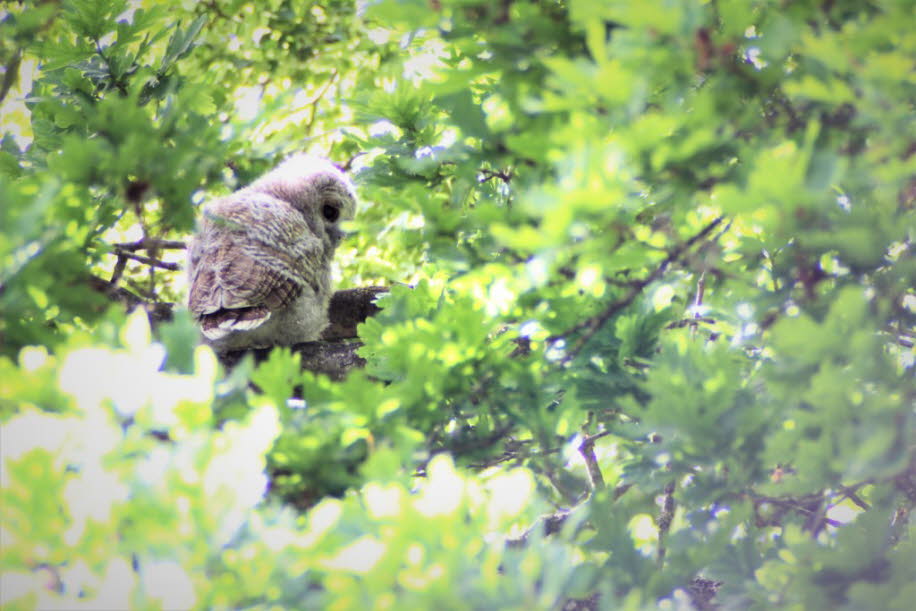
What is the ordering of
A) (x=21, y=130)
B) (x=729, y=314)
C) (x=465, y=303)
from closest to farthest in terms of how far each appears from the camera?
(x=465, y=303) → (x=729, y=314) → (x=21, y=130)

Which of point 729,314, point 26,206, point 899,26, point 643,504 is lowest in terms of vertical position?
point 643,504

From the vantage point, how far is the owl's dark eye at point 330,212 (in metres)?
3.73

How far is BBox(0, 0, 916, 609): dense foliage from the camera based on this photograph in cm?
93

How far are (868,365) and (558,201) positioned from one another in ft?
1.69

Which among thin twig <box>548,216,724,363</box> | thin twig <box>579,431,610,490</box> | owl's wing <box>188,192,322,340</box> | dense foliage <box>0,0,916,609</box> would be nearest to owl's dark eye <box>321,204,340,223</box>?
owl's wing <box>188,192,322,340</box>

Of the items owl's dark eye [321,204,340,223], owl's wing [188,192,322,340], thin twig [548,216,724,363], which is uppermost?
thin twig [548,216,724,363]

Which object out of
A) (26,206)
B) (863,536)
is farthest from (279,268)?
(863,536)

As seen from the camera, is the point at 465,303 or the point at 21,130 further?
the point at 21,130

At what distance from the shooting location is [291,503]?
1236 mm

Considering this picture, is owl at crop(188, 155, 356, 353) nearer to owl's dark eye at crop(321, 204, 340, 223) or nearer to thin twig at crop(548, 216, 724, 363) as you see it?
owl's dark eye at crop(321, 204, 340, 223)

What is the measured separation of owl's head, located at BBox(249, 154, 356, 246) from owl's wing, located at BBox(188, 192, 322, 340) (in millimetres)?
210

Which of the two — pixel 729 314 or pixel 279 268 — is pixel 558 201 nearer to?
pixel 729 314

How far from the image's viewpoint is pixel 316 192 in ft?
12.1

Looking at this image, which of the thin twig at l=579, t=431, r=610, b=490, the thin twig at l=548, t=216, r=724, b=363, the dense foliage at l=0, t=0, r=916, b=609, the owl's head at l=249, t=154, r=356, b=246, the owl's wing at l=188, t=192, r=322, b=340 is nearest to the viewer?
the dense foliage at l=0, t=0, r=916, b=609
